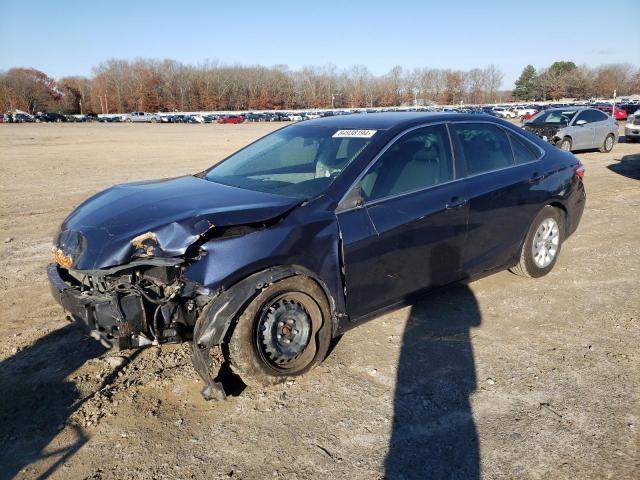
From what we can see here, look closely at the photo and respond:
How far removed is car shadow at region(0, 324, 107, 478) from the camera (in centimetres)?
291

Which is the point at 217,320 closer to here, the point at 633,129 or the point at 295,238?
the point at 295,238

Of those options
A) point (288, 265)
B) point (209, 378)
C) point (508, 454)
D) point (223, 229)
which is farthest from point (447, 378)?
point (223, 229)

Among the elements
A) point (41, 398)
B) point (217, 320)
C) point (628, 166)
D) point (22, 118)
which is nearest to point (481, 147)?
point (217, 320)

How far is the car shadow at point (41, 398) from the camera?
291cm

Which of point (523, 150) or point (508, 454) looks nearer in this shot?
point (508, 454)

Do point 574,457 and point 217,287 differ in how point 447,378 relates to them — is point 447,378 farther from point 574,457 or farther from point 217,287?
point 217,287

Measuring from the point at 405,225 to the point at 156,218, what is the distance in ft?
5.87

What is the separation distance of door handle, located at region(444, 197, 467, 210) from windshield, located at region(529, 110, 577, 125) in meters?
14.4

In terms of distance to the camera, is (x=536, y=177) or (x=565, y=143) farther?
(x=565, y=143)

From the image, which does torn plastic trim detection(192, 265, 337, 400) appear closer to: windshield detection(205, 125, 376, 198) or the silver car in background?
windshield detection(205, 125, 376, 198)

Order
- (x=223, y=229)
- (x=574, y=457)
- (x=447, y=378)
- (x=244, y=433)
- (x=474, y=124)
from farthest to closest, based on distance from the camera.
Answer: (x=474, y=124)
(x=447, y=378)
(x=223, y=229)
(x=244, y=433)
(x=574, y=457)

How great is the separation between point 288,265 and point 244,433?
1065 millimetres

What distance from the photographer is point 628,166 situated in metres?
14.7

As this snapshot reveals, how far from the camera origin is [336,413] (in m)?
3.27
